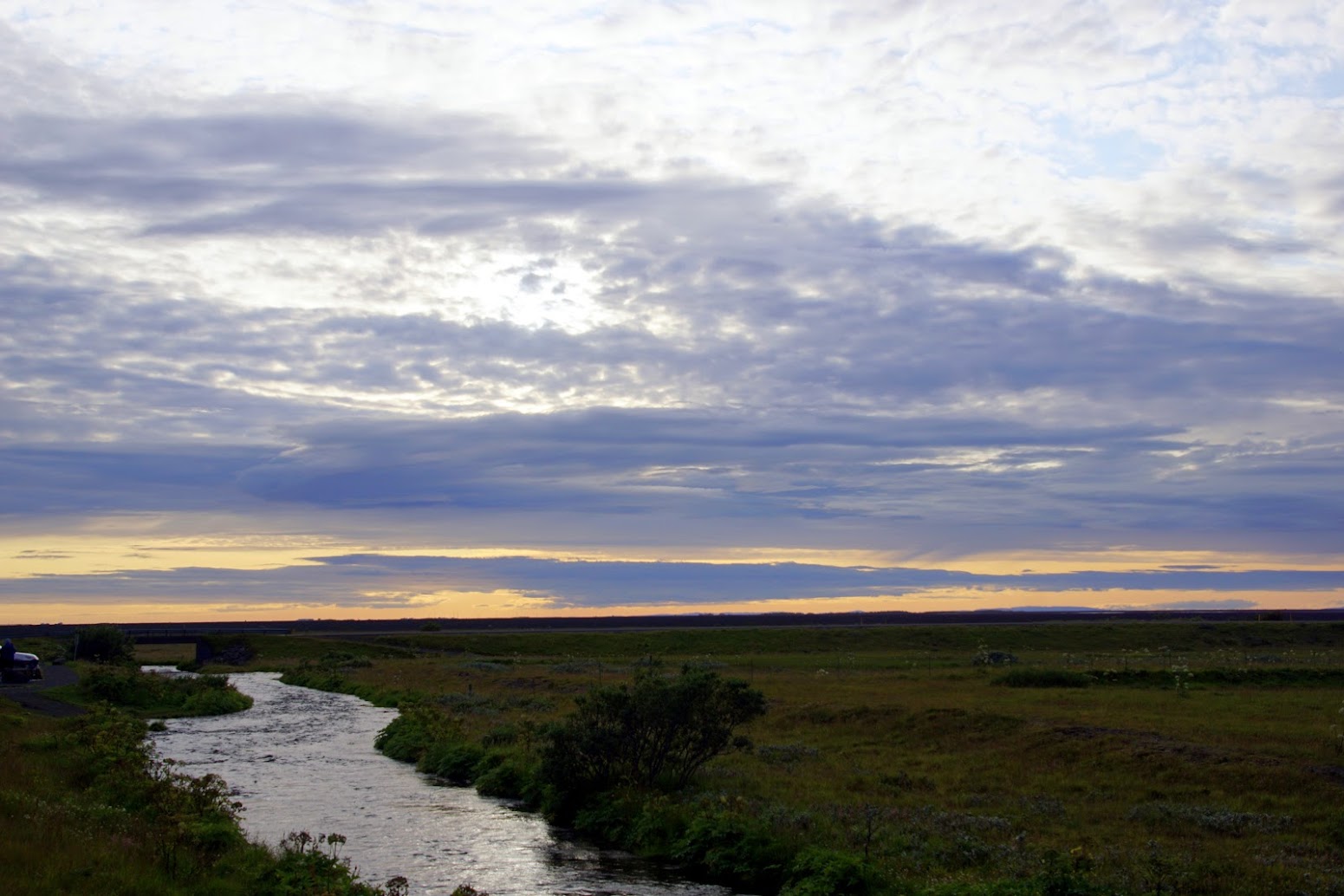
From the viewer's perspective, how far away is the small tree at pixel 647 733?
99.7 ft

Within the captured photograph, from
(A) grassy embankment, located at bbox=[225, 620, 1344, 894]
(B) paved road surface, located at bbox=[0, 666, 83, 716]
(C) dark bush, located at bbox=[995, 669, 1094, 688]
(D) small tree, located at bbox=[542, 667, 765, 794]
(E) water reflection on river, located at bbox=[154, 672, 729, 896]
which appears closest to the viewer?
(A) grassy embankment, located at bbox=[225, 620, 1344, 894]

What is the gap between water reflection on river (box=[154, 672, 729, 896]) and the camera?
22.7 m

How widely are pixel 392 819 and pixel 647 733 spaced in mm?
7301

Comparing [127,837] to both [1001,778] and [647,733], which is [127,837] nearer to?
[647,733]

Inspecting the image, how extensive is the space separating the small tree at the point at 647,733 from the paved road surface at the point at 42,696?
101ft

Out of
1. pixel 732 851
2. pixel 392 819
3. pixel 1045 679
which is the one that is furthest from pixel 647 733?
pixel 1045 679

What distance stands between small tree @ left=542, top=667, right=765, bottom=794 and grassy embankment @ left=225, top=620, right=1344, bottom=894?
3.76 feet

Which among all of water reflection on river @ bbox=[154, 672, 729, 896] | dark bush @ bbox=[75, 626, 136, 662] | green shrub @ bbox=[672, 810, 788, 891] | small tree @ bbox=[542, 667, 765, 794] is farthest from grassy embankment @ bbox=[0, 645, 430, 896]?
dark bush @ bbox=[75, 626, 136, 662]

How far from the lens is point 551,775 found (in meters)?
30.9

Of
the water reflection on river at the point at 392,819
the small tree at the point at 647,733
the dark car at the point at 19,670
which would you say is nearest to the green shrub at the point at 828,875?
the water reflection on river at the point at 392,819

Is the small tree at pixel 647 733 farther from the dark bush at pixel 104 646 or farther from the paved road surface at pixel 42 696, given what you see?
the dark bush at pixel 104 646

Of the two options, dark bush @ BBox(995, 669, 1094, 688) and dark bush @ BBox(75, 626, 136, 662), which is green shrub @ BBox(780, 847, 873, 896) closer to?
dark bush @ BBox(995, 669, 1094, 688)

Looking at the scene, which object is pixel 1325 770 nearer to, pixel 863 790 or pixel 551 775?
pixel 863 790

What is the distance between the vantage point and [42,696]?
57094 mm
